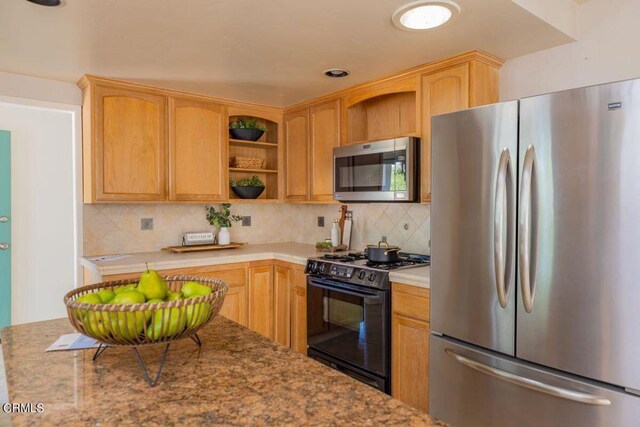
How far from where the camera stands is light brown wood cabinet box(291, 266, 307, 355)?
10.3 ft

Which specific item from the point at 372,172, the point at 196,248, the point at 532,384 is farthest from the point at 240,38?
the point at 532,384

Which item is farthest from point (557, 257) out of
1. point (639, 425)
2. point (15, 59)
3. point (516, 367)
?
→ point (15, 59)

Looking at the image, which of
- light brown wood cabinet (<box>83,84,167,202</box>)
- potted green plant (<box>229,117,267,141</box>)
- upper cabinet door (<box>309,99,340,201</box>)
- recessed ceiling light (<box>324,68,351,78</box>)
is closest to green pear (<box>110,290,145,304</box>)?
recessed ceiling light (<box>324,68,351,78</box>)

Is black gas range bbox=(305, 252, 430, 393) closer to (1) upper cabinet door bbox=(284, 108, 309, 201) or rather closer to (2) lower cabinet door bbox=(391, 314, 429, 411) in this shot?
(2) lower cabinet door bbox=(391, 314, 429, 411)

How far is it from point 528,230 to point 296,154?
7.95 feet

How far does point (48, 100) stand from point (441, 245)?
293cm

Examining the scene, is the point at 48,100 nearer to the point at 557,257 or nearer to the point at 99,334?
the point at 99,334

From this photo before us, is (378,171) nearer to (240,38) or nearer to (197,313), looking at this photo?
(240,38)

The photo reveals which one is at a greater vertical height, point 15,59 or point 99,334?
point 15,59

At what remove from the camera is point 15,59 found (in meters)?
2.61

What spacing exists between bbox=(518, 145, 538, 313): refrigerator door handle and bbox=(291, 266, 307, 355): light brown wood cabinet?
5.70 feet

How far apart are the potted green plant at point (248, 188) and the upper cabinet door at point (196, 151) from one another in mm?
189

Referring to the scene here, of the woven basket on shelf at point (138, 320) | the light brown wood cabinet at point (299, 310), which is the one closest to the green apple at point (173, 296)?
the woven basket on shelf at point (138, 320)

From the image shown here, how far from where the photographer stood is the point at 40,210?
3787 millimetres
